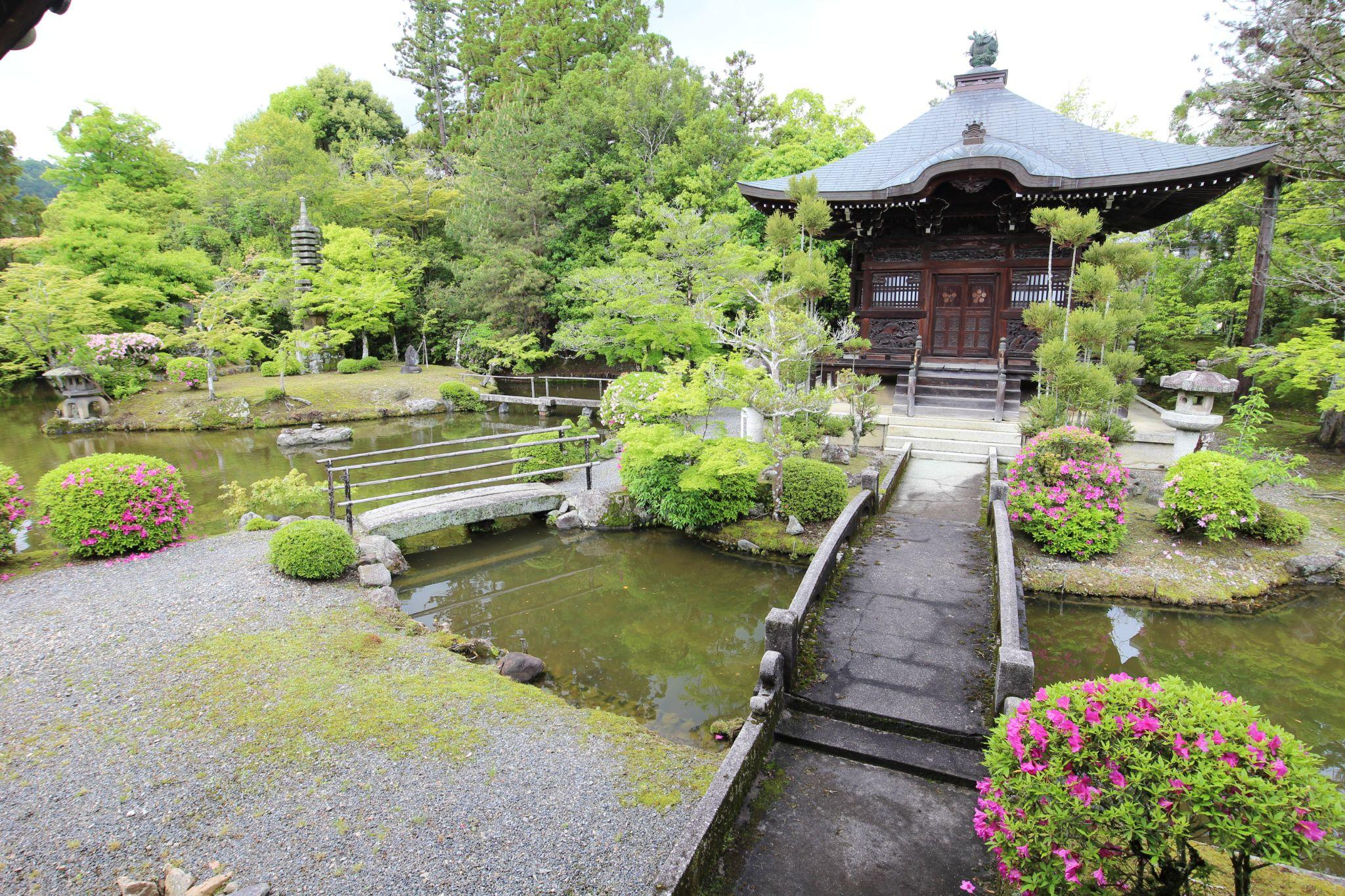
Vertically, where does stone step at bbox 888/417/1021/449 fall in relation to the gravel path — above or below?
above

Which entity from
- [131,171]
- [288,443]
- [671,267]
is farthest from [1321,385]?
[131,171]

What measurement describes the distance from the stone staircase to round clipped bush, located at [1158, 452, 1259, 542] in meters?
2.84

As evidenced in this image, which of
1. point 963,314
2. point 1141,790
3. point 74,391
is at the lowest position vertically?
point 1141,790

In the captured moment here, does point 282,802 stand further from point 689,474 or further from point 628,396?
point 628,396

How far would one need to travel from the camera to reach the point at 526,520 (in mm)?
11164

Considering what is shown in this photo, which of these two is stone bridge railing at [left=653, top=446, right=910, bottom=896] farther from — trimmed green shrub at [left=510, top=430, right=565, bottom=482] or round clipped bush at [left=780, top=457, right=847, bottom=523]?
trimmed green shrub at [left=510, top=430, right=565, bottom=482]

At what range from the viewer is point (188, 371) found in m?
20.3

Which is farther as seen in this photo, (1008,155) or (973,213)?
(973,213)

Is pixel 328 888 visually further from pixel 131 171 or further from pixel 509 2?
pixel 509 2

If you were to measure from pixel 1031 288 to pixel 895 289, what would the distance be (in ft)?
9.34

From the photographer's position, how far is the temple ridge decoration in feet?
41.7

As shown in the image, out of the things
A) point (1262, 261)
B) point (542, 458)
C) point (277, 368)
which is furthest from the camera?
point (277, 368)

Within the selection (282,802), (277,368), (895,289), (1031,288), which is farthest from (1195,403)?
(277,368)

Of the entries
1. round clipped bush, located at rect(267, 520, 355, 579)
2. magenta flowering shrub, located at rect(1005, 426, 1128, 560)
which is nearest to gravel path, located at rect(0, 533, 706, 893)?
round clipped bush, located at rect(267, 520, 355, 579)
